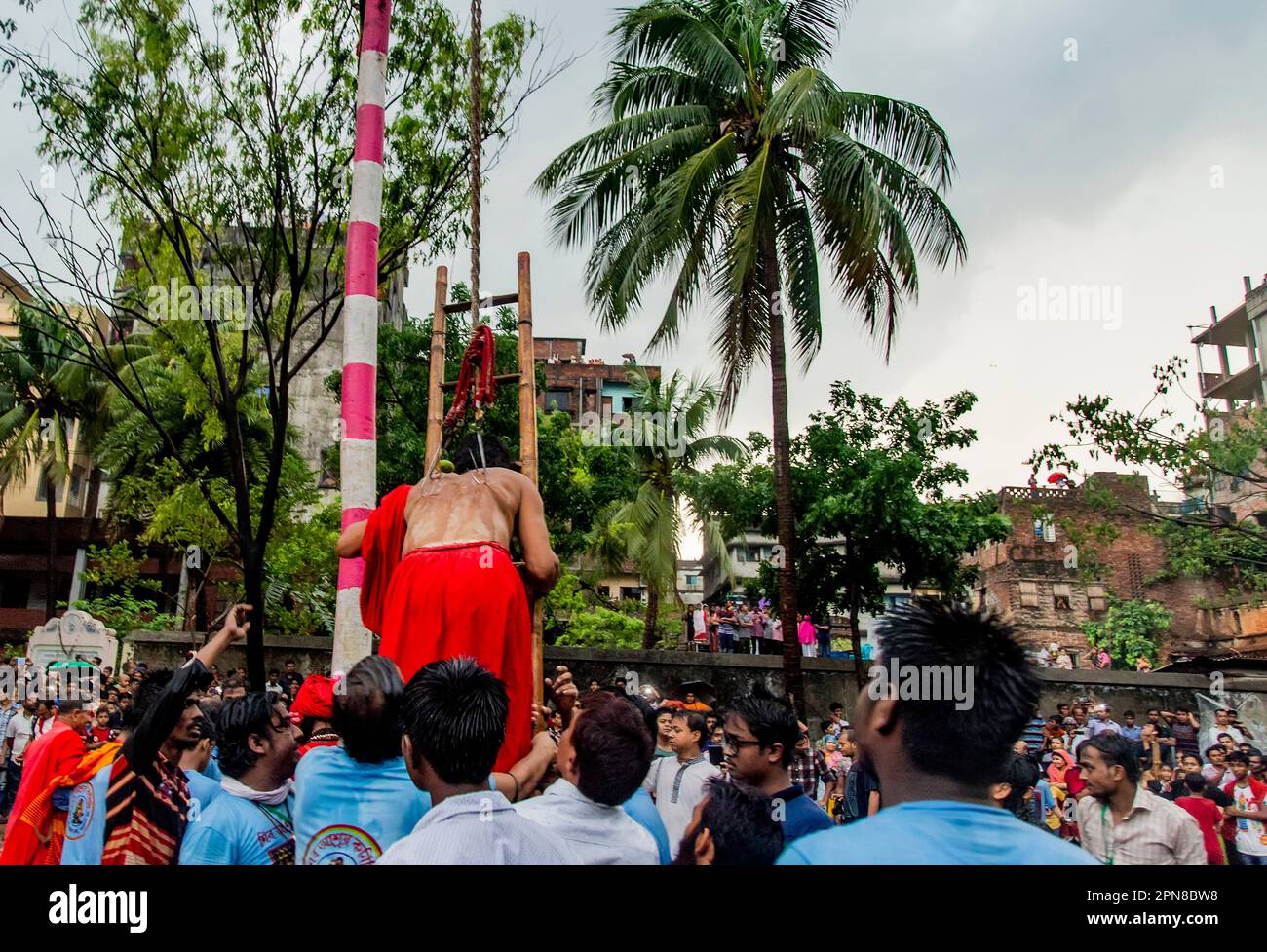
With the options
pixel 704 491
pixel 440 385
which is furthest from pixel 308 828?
pixel 704 491

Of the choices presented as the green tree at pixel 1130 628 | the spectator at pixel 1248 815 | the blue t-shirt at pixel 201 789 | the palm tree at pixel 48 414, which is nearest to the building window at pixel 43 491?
the palm tree at pixel 48 414

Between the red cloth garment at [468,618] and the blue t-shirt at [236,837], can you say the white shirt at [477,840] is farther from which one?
the red cloth garment at [468,618]

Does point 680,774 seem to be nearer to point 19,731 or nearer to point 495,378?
point 495,378

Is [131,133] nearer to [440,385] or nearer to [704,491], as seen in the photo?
[440,385]

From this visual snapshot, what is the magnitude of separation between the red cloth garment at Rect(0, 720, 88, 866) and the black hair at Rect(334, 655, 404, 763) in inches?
106

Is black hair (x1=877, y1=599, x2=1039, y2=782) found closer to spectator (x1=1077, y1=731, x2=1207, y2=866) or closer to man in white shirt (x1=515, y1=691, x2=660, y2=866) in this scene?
man in white shirt (x1=515, y1=691, x2=660, y2=866)

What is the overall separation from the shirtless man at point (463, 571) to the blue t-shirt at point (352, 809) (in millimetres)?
942

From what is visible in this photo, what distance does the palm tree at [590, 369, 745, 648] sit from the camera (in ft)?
96.9

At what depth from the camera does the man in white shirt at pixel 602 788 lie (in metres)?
3.22

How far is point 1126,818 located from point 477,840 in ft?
14.3

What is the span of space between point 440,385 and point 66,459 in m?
29.5

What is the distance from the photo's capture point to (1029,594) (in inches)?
1510

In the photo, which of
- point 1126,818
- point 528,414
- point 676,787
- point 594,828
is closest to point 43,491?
point 528,414
